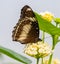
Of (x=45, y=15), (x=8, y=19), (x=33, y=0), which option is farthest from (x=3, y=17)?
(x=45, y=15)

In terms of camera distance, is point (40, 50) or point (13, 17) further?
point (13, 17)

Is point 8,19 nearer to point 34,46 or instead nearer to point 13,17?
point 13,17

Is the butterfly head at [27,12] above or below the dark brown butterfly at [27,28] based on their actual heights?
above

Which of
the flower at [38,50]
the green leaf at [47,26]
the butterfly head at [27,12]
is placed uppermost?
the butterfly head at [27,12]
